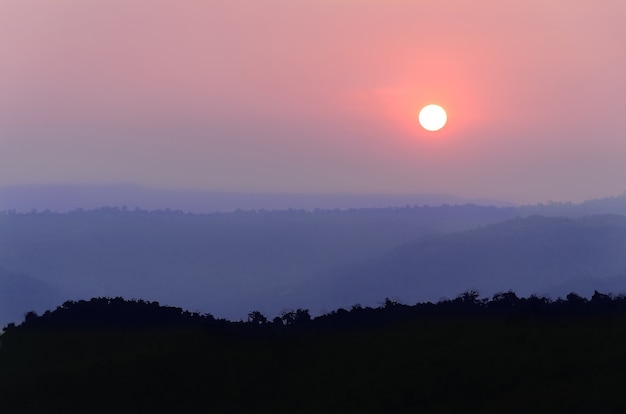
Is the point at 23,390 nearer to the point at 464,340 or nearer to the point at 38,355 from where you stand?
the point at 38,355

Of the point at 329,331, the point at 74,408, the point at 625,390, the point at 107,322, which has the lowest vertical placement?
the point at 625,390

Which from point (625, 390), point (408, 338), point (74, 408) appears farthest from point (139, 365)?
point (625, 390)

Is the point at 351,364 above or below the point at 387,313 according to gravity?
below

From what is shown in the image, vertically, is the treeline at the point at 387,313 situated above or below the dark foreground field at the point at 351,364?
above

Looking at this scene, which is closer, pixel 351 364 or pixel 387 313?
pixel 351 364

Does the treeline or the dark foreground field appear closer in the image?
the dark foreground field

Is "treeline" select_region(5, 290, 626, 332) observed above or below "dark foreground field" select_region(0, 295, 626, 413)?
above

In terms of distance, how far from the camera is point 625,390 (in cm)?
2011

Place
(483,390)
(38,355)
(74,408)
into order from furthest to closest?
1. (38,355)
2. (74,408)
3. (483,390)

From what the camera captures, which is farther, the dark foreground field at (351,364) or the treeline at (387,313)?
the treeline at (387,313)

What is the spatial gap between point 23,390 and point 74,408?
9.43ft

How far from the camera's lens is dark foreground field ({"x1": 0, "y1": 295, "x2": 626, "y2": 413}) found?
2209 cm

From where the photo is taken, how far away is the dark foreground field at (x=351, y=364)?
2209cm

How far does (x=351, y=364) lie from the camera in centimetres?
2492
